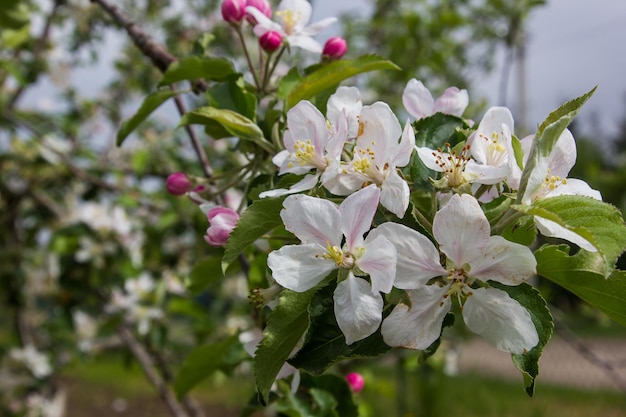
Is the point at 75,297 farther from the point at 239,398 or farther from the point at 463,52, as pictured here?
the point at 239,398

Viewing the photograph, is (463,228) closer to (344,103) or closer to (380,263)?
(380,263)

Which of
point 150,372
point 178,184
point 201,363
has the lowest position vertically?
point 150,372

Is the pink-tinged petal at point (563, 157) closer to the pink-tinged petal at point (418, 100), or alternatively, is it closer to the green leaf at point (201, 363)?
the pink-tinged petal at point (418, 100)

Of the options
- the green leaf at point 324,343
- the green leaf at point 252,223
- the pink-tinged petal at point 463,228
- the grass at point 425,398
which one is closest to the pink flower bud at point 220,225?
the green leaf at point 252,223

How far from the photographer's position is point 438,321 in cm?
61

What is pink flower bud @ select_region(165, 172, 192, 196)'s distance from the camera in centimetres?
92

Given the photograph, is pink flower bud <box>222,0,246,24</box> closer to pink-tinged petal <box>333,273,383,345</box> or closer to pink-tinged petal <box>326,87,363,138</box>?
pink-tinged petal <box>326,87,363,138</box>

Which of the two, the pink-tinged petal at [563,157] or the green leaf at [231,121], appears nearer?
the pink-tinged petal at [563,157]

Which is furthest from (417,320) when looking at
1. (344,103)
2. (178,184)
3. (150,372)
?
(150,372)

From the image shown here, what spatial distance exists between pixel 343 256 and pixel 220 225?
0.61ft

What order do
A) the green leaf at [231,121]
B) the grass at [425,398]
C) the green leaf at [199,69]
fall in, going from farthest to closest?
1. the grass at [425,398]
2. the green leaf at [199,69]
3. the green leaf at [231,121]

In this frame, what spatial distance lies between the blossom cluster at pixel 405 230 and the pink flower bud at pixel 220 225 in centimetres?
10

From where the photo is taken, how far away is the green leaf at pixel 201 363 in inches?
43.1

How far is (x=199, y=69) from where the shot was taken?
0.92 meters
